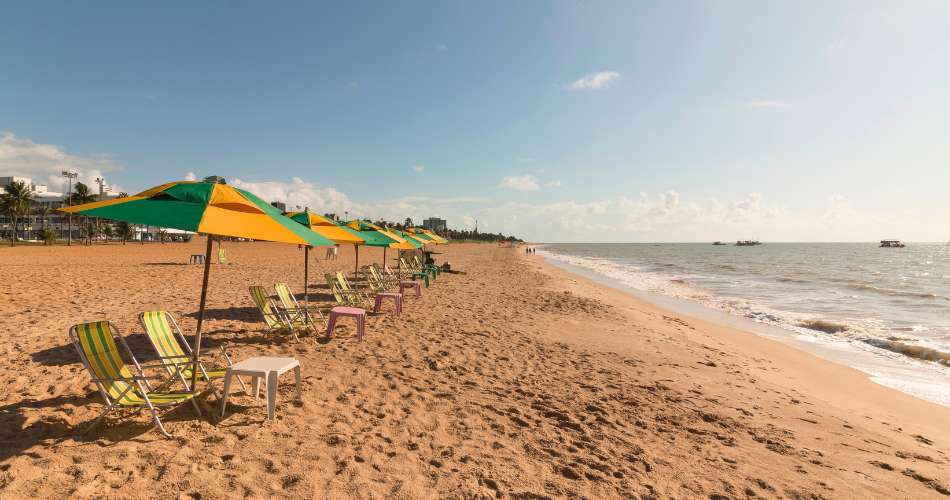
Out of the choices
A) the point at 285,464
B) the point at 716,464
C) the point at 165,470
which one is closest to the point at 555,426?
the point at 716,464

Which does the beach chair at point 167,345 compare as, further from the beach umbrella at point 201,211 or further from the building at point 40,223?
the building at point 40,223

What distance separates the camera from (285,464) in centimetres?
334

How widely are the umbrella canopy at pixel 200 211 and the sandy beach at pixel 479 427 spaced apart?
5.59 ft

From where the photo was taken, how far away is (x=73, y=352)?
228 inches

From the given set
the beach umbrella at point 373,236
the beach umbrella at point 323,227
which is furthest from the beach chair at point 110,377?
the beach umbrella at point 373,236

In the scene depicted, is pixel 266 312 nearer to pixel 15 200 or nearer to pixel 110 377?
pixel 110 377

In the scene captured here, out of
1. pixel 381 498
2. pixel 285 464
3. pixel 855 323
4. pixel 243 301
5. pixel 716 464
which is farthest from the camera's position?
pixel 855 323

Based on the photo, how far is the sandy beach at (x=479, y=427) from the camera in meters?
3.20

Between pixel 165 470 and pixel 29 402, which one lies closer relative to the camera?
pixel 165 470

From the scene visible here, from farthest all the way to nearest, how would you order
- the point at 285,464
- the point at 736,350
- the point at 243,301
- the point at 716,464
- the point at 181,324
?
the point at 243,301
the point at 736,350
the point at 181,324
the point at 716,464
the point at 285,464

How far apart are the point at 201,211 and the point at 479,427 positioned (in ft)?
9.71

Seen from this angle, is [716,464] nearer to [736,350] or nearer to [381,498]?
[381,498]

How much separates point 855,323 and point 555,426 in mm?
12884

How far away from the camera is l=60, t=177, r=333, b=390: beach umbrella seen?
3281 millimetres
